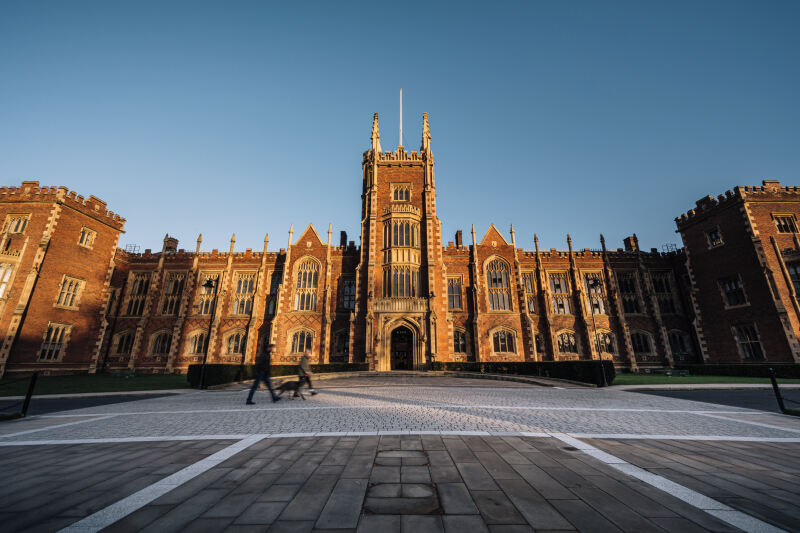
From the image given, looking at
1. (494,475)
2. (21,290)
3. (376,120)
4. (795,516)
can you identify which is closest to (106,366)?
(21,290)

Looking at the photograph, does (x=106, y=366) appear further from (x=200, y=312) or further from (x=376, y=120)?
(x=376, y=120)

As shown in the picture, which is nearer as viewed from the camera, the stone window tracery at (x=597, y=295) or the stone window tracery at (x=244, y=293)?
the stone window tracery at (x=597, y=295)

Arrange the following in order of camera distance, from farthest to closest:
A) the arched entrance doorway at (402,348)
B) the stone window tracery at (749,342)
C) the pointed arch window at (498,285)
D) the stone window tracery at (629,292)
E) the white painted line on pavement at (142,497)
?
1. the stone window tracery at (629,292)
2. the pointed arch window at (498,285)
3. the arched entrance doorway at (402,348)
4. the stone window tracery at (749,342)
5. the white painted line on pavement at (142,497)

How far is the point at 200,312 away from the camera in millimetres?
30359

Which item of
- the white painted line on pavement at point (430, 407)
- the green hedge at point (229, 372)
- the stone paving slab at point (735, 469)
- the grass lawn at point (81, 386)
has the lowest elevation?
the grass lawn at point (81, 386)

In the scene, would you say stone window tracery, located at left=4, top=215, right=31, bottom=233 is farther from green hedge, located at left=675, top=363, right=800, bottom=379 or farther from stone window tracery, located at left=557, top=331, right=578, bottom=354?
green hedge, located at left=675, top=363, right=800, bottom=379

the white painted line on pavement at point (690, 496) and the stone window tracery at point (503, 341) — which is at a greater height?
the stone window tracery at point (503, 341)

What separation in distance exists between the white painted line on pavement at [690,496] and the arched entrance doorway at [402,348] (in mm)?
23114

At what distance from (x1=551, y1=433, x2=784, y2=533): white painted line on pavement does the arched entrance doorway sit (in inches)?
910

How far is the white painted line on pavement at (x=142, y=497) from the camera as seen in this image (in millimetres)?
2326

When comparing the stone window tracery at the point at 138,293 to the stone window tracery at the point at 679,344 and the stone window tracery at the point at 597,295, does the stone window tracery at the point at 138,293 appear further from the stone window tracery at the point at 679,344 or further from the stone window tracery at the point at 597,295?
the stone window tracery at the point at 679,344

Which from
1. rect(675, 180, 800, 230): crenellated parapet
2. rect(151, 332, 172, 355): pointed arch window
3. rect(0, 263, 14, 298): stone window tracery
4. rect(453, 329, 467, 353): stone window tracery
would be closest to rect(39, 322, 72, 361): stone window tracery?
rect(0, 263, 14, 298): stone window tracery

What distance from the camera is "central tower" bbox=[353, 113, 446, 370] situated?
82.0ft

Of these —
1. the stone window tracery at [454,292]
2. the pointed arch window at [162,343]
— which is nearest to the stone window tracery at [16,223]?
the pointed arch window at [162,343]
